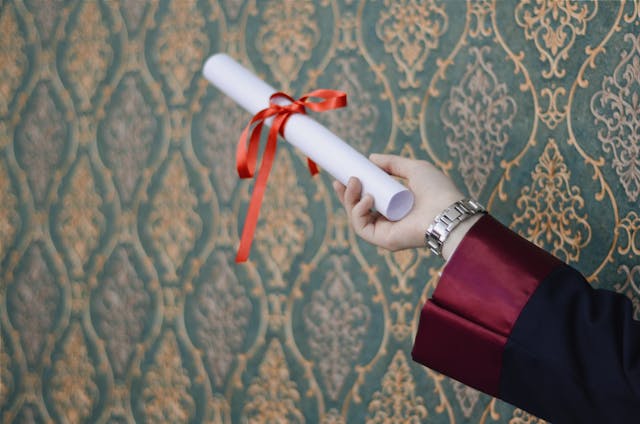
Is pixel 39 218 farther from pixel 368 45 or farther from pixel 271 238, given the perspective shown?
pixel 368 45

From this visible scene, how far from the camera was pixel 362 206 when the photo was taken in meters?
1.04

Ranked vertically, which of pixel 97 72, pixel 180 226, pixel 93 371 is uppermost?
→ pixel 97 72

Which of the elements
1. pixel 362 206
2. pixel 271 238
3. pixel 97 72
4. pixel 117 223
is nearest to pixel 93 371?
pixel 117 223

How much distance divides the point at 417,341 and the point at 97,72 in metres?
1.12

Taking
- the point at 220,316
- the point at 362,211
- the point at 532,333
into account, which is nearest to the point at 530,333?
the point at 532,333

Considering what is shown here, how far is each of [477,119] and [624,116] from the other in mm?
289

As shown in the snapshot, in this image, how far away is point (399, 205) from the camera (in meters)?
1.04

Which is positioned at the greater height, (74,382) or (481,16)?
(481,16)

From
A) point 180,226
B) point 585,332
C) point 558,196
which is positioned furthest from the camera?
point 180,226

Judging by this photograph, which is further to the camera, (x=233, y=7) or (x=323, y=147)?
(x=233, y=7)

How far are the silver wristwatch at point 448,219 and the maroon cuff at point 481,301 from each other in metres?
0.05

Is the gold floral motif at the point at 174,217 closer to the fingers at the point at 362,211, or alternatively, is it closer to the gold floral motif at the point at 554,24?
the fingers at the point at 362,211

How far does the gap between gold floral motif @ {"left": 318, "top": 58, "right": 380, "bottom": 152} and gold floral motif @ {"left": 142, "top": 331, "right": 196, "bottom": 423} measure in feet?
2.14

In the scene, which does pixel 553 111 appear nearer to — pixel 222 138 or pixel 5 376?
pixel 222 138
